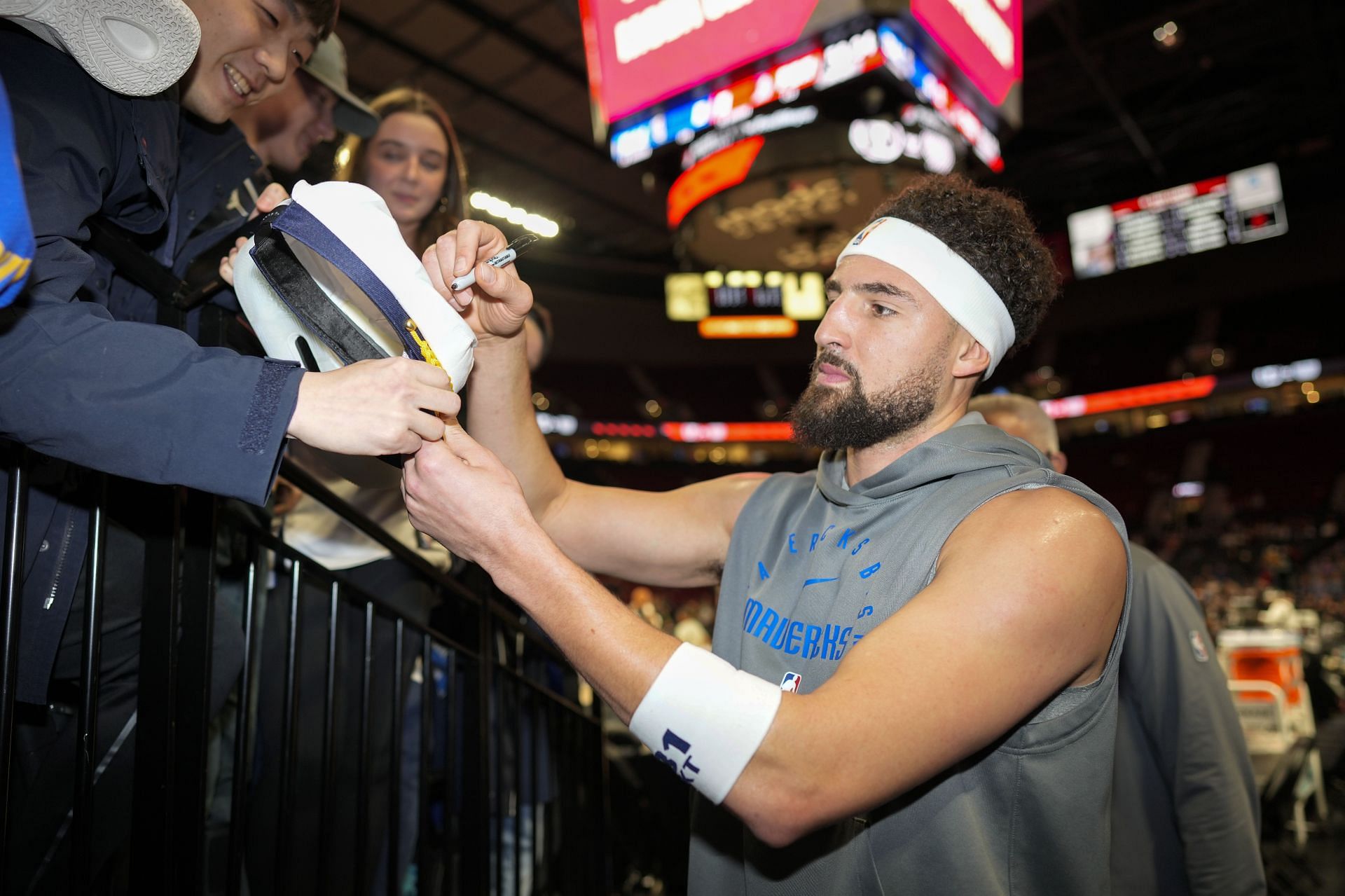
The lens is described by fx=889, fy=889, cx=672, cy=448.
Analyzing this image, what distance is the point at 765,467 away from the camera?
2677cm

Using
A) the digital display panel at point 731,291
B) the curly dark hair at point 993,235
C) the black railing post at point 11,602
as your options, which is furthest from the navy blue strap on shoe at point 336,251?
the digital display panel at point 731,291

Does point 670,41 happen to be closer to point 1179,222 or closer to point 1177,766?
point 1177,766

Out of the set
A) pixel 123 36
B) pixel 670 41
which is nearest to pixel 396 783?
pixel 123 36

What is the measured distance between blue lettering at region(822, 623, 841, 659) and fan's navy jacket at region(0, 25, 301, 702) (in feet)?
3.04

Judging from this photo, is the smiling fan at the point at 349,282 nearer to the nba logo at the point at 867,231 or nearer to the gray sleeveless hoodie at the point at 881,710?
the gray sleeveless hoodie at the point at 881,710

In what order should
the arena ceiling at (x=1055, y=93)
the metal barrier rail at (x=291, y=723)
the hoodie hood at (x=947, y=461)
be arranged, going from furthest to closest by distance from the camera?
the arena ceiling at (x=1055, y=93) < the hoodie hood at (x=947, y=461) < the metal barrier rail at (x=291, y=723)

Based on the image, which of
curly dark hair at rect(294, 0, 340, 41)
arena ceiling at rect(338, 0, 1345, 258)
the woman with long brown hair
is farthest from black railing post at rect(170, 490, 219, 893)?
arena ceiling at rect(338, 0, 1345, 258)

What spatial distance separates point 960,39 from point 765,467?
70.6ft

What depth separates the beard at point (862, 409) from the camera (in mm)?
1848

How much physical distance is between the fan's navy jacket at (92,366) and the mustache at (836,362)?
3.58 feet

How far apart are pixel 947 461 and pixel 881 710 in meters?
0.57

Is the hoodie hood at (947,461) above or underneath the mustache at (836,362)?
underneath

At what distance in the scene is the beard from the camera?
1.85 m

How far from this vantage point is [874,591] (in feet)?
5.07
